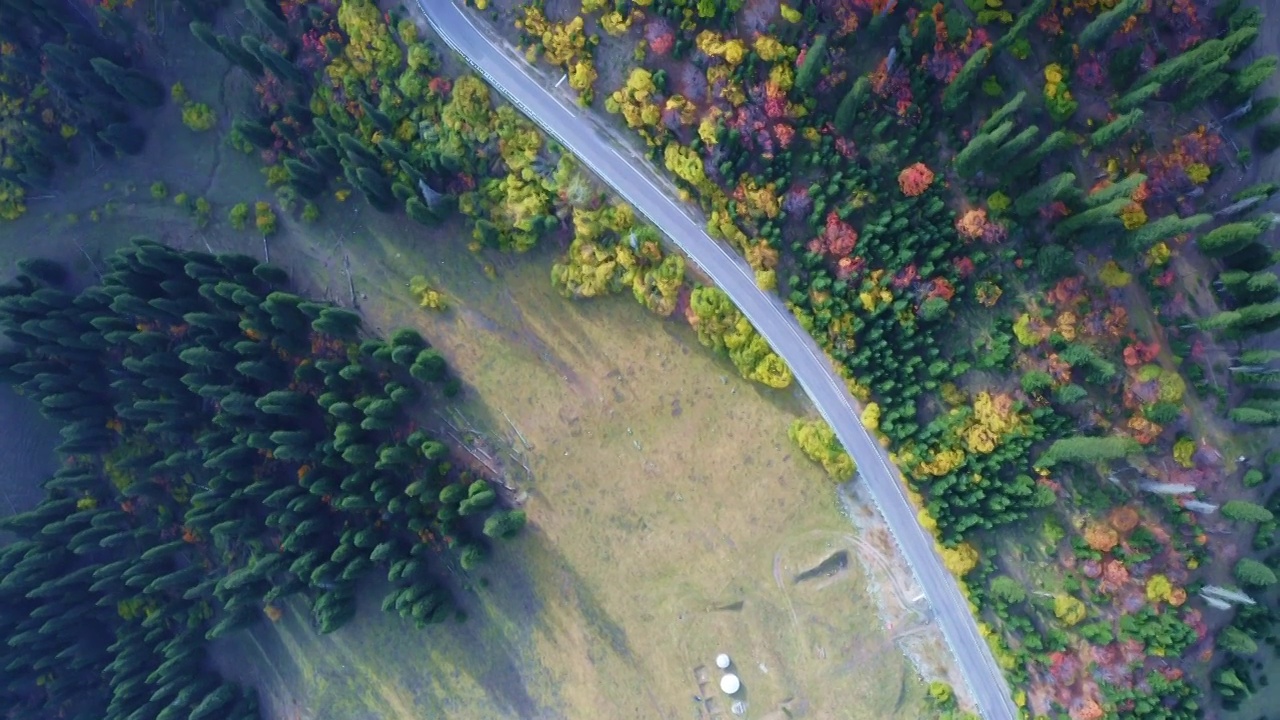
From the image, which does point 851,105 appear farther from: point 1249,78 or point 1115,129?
point 1249,78

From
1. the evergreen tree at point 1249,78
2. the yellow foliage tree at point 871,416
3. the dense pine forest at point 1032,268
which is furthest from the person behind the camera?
the yellow foliage tree at point 871,416

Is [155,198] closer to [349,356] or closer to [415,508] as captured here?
[349,356]

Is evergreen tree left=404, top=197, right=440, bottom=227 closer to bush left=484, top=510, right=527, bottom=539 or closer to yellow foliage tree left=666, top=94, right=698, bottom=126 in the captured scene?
yellow foliage tree left=666, top=94, right=698, bottom=126

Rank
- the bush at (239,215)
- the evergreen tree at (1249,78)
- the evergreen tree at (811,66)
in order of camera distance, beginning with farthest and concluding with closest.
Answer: the bush at (239,215) → the evergreen tree at (811,66) → the evergreen tree at (1249,78)

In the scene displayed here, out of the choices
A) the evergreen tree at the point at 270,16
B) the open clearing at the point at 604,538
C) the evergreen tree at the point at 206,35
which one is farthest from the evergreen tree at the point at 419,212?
the evergreen tree at the point at 206,35

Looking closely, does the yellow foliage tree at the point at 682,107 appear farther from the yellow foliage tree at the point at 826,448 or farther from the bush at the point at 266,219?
the bush at the point at 266,219

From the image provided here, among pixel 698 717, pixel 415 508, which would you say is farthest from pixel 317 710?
pixel 698 717
